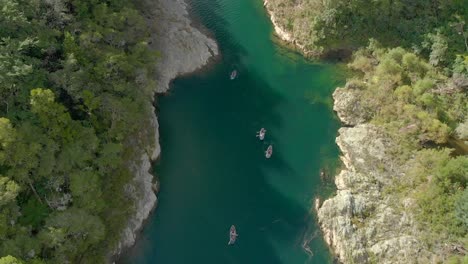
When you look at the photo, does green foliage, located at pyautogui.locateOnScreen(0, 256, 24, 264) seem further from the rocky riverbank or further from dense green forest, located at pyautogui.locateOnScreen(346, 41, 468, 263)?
dense green forest, located at pyautogui.locateOnScreen(346, 41, 468, 263)

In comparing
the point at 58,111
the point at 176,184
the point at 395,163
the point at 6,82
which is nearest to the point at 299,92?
the point at 395,163

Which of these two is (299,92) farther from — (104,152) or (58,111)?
(58,111)

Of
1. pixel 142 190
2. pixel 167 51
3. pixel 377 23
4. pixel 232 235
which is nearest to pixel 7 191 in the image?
pixel 142 190

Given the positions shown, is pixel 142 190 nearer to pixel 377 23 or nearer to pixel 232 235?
pixel 232 235

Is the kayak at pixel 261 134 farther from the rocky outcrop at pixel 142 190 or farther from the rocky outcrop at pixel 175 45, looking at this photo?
the rocky outcrop at pixel 175 45

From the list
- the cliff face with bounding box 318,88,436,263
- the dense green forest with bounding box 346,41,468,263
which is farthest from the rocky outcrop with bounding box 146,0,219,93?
the cliff face with bounding box 318,88,436,263
